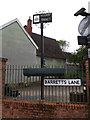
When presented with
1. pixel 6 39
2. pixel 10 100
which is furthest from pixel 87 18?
pixel 6 39

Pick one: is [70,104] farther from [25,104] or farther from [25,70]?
[25,70]

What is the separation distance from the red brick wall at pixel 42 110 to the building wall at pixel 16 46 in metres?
8.13

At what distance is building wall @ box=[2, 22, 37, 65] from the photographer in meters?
13.0

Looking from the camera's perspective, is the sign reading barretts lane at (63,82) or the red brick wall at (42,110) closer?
the red brick wall at (42,110)

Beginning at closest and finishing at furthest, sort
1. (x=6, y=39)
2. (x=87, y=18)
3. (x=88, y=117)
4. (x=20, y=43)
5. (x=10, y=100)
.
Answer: (x=87, y=18)
(x=88, y=117)
(x=10, y=100)
(x=6, y=39)
(x=20, y=43)

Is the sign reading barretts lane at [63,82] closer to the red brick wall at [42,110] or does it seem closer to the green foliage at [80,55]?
the red brick wall at [42,110]

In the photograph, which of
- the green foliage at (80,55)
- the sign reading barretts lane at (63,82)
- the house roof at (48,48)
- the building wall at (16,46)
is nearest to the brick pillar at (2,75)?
the sign reading barretts lane at (63,82)

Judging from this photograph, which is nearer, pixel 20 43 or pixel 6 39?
pixel 6 39

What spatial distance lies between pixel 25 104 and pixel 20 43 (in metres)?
10.3

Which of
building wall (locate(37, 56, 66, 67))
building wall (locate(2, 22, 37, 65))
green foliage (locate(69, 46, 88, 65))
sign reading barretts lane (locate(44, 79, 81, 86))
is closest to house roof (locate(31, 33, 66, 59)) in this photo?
building wall (locate(37, 56, 66, 67))

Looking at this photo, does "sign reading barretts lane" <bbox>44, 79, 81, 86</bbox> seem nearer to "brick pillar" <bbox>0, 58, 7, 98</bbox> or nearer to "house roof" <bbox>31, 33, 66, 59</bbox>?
"brick pillar" <bbox>0, 58, 7, 98</bbox>

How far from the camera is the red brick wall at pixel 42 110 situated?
4.57 meters

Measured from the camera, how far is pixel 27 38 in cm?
1532

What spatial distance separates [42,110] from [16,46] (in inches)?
399
